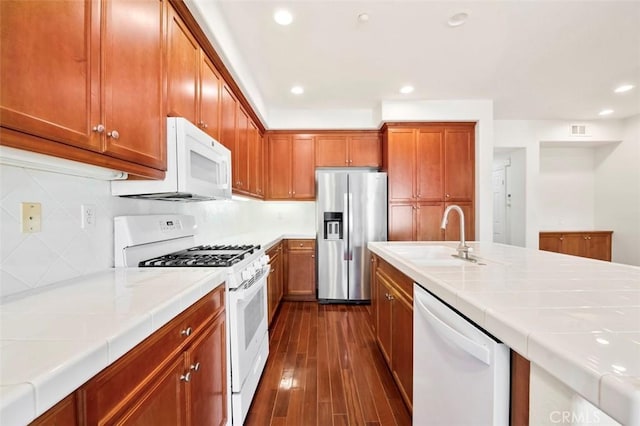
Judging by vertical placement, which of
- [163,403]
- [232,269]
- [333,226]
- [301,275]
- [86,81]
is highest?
[86,81]

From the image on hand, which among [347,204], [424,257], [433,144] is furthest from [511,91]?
[424,257]

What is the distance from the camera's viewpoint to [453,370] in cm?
95

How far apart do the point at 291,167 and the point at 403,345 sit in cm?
301

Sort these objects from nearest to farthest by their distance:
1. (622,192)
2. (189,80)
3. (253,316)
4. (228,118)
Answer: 1. (189,80)
2. (253,316)
3. (228,118)
4. (622,192)

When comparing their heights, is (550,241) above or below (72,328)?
below

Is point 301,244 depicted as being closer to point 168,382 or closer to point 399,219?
point 399,219

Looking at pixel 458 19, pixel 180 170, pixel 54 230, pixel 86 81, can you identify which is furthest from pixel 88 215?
pixel 458 19

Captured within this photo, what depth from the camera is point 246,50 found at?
2.46 m

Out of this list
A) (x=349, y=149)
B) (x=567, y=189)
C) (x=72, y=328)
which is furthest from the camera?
(x=567, y=189)

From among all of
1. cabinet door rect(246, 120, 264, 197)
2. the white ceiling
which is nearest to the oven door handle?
cabinet door rect(246, 120, 264, 197)

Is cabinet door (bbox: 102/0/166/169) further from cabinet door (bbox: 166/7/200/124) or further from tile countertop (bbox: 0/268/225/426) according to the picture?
tile countertop (bbox: 0/268/225/426)

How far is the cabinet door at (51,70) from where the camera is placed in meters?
0.70

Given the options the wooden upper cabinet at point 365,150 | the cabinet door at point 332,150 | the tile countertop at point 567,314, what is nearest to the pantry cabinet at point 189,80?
the tile countertop at point 567,314

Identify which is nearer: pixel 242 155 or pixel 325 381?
pixel 325 381
